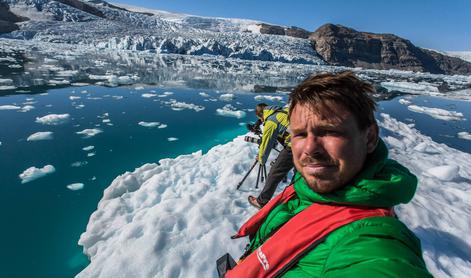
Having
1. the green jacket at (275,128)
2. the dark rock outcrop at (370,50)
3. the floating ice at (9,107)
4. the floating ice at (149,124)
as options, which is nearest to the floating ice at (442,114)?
the floating ice at (149,124)

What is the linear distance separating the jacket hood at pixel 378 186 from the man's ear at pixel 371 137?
0.02 m

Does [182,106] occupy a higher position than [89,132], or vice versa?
[182,106]

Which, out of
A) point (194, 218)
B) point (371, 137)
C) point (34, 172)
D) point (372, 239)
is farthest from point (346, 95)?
point (34, 172)

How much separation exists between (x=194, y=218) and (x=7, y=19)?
261 ft

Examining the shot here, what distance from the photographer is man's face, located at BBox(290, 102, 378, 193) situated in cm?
110

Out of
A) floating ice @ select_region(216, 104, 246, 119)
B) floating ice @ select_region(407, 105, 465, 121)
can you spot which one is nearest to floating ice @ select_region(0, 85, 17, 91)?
floating ice @ select_region(216, 104, 246, 119)

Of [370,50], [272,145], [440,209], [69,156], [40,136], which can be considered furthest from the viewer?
[370,50]

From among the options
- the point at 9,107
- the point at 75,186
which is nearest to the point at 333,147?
the point at 75,186

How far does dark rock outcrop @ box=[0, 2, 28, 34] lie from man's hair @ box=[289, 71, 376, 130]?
75.3 meters

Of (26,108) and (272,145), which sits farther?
(26,108)

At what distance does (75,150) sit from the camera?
6480mm

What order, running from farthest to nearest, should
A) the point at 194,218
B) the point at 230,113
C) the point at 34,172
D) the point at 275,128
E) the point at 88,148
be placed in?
the point at 230,113 → the point at 88,148 → the point at 34,172 → the point at 275,128 → the point at 194,218

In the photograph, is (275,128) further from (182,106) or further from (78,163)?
(182,106)

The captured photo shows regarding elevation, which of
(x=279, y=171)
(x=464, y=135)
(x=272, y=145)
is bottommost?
(x=464, y=135)
